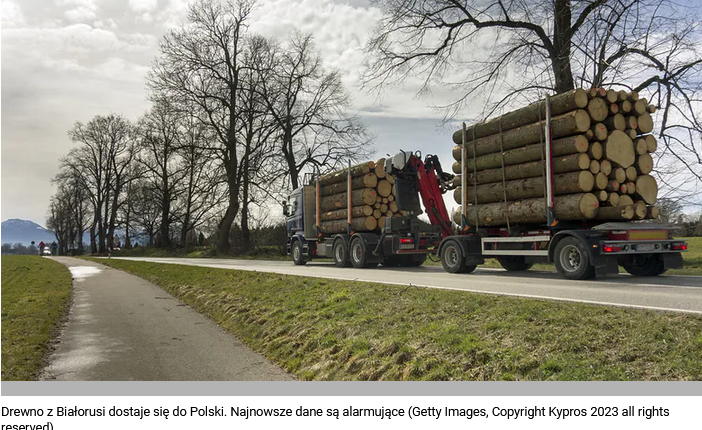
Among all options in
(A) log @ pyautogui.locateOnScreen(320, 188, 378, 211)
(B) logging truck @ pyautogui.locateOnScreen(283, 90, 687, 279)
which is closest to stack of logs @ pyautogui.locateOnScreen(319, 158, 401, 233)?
(A) log @ pyautogui.locateOnScreen(320, 188, 378, 211)

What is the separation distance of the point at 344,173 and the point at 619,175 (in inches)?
407

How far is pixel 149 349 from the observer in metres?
7.31

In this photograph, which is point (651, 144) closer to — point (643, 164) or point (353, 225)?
point (643, 164)

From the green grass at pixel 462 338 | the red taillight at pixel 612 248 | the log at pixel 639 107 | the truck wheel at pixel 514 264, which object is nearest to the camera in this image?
the green grass at pixel 462 338

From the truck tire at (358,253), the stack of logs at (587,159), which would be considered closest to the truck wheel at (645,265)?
the stack of logs at (587,159)

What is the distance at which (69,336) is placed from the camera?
27.6 feet

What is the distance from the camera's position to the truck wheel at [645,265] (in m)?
10.9

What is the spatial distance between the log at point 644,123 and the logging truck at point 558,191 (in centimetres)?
2

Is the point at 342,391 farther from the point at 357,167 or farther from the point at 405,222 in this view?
the point at 357,167

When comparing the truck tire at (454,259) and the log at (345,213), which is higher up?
the log at (345,213)

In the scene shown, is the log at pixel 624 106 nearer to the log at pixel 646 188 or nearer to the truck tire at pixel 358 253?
the log at pixel 646 188

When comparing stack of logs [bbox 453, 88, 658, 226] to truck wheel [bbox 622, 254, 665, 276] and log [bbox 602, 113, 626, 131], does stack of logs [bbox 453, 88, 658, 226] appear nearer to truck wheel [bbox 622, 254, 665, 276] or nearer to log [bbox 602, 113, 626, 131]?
log [bbox 602, 113, 626, 131]

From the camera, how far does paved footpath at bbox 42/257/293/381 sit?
20.2ft

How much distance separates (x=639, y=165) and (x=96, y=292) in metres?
13.8
